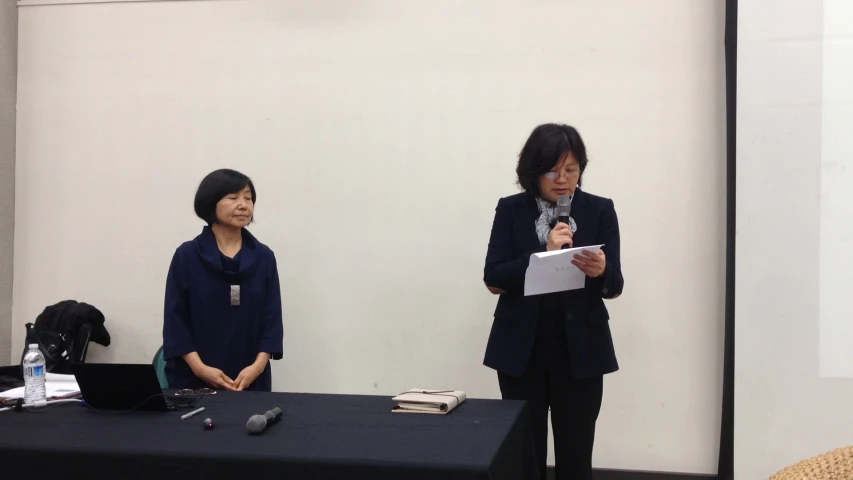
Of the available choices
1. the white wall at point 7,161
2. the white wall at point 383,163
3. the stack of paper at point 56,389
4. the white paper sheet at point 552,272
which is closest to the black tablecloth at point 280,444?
the stack of paper at point 56,389

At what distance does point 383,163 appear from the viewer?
347 centimetres

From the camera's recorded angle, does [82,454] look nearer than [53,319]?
Yes

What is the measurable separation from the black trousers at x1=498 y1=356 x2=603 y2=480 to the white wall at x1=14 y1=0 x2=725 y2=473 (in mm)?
1126

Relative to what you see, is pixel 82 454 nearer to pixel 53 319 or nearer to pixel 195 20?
pixel 53 319

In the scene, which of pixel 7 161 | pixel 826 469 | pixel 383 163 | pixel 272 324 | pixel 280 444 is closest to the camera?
pixel 826 469

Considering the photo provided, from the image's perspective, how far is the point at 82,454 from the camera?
162cm

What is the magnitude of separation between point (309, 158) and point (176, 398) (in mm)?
A: 1692

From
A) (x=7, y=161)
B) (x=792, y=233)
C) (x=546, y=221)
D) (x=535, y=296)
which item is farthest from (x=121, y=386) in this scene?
(x=792, y=233)

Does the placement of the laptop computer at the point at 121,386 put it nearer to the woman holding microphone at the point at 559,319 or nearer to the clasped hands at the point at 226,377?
the clasped hands at the point at 226,377

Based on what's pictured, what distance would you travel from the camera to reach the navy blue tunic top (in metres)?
2.55

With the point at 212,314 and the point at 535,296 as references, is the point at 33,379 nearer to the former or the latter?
the point at 212,314

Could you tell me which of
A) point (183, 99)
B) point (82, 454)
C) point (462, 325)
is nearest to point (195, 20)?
point (183, 99)

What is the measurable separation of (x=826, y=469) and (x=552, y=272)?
987mm

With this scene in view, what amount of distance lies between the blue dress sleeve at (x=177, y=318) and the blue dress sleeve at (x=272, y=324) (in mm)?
261
